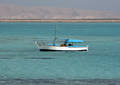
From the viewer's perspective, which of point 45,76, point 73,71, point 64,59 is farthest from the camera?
point 64,59

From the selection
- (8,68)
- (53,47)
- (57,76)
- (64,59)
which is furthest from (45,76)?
(53,47)

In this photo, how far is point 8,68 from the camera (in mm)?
62844

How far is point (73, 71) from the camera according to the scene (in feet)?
197

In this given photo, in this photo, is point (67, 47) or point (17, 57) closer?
point (17, 57)

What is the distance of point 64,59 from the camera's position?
76375 mm

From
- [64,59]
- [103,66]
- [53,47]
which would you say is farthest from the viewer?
[53,47]

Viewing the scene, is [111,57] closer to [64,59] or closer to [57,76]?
[64,59]

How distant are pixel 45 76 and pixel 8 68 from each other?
9390 millimetres

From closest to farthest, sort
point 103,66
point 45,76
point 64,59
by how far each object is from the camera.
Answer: point 45,76 → point 103,66 → point 64,59

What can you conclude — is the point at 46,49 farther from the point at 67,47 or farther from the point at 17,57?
the point at 17,57

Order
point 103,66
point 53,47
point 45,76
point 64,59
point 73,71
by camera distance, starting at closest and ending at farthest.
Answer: point 45,76
point 73,71
point 103,66
point 64,59
point 53,47

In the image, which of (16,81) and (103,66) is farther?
(103,66)

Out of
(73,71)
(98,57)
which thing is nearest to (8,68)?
(73,71)

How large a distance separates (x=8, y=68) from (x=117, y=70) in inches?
559
